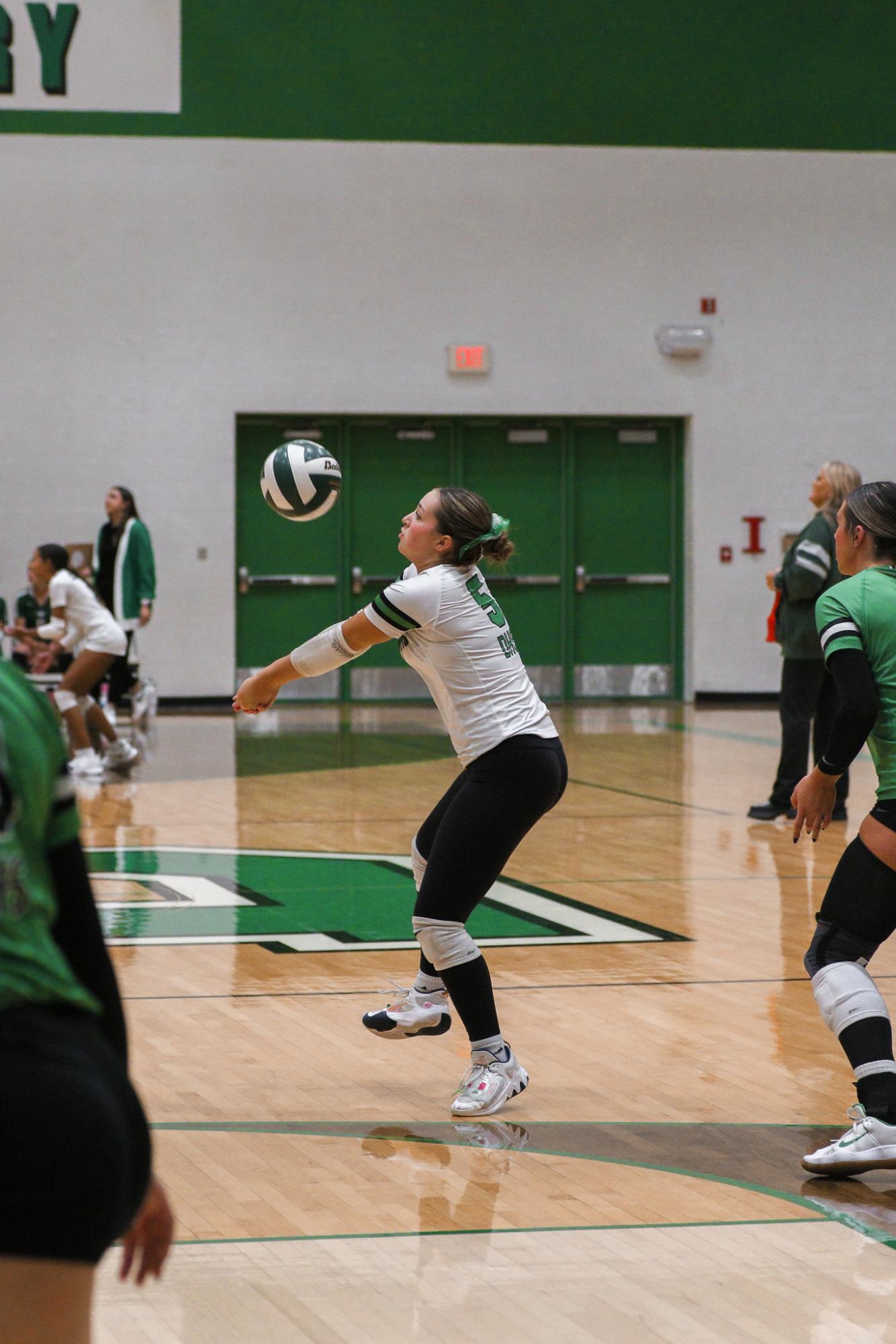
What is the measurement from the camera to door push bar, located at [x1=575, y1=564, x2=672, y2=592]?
766 inches

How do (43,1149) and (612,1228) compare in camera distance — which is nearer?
(43,1149)

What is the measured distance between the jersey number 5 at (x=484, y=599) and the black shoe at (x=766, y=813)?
20.1ft

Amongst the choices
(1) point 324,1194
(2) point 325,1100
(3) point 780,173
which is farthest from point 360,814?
(3) point 780,173

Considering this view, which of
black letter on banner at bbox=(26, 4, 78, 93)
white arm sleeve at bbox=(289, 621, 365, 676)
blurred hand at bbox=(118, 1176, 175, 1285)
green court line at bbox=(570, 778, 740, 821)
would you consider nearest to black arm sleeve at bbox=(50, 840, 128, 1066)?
blurred hand at bbox=(118, 1176, 175, 1285)

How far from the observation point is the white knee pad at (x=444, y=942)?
15.1ft

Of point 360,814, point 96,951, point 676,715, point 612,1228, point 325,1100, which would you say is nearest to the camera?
point 96,951

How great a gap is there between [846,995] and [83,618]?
9082mm

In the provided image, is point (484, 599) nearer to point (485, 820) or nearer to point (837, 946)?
point (485, 820)

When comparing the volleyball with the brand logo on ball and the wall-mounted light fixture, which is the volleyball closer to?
the brand logo on ball

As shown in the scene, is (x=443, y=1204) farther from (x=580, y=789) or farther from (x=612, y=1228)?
(x=580, y=789)

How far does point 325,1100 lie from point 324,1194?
2.69 ft

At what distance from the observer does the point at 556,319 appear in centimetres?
1888

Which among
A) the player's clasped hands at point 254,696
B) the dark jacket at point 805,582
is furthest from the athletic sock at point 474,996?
the dark jacket at point 805,582

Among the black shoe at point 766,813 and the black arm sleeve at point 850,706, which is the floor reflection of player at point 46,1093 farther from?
the black shoe at point 766,813
